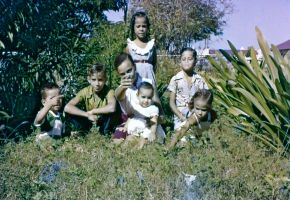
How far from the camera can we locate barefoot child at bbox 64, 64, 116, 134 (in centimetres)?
632

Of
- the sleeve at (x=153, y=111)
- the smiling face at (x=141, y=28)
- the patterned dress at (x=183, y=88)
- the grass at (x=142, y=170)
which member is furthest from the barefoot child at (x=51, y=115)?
the patterned dress at (x=183, y=88)

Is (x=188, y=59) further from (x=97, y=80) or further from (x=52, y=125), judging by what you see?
(x=52, y=125)

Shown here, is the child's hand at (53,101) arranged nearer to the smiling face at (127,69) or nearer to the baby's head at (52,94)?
the baby's head at (52,94)

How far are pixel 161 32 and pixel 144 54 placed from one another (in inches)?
882

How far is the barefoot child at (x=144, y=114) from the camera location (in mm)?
6105

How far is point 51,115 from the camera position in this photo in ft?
20.0

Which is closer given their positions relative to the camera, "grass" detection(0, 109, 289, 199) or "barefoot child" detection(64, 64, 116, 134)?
"grass" detection(0, 109, 289, 199)

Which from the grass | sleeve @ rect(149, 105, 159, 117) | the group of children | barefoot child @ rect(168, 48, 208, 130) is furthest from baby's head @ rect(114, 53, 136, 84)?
the grass

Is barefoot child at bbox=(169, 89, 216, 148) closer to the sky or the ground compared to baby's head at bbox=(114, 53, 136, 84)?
closer to the ground

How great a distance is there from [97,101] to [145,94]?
0.59 m

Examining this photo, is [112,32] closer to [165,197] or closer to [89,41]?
[89,41]

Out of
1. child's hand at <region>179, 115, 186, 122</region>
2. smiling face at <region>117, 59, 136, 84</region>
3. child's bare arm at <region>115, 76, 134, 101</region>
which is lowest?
child's hand at <region>179, 115, 186, 122</region>

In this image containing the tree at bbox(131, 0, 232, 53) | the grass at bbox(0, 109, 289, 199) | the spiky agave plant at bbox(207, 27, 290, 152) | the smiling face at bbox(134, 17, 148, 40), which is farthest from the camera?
the tree at bbox(131, 0, 232, 53)

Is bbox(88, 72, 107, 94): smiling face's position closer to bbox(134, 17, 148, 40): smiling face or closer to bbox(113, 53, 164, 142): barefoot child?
bbox(113, 53, 164, 142): barefoot child
